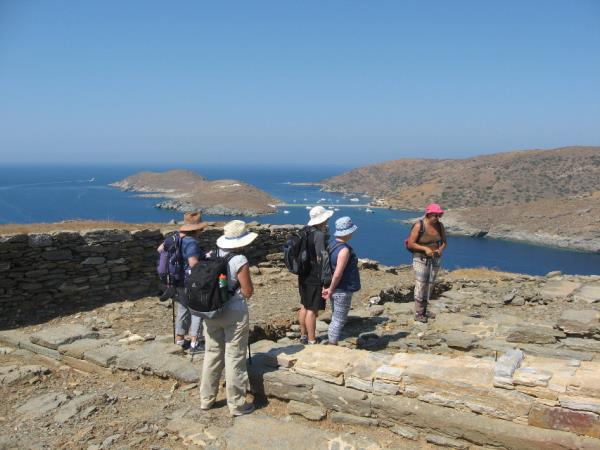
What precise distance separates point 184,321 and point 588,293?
9.29m

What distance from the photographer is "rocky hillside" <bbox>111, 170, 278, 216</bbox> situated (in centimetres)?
10744

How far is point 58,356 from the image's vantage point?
279 inches

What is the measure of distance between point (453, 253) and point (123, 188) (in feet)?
448

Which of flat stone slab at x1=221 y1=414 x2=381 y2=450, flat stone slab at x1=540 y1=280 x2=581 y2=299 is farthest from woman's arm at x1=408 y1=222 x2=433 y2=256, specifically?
flat stone slab at x1=540 y1=280 x2=581 y2=299

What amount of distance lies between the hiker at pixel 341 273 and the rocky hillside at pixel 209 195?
86964 millimetres

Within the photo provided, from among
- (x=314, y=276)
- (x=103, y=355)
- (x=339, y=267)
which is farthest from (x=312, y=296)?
(x=103, y=355)

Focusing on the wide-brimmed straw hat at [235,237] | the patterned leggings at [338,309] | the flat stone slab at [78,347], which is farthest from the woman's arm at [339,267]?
the flat stone slab at [78,347]

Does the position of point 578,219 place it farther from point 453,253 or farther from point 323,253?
point 323,253

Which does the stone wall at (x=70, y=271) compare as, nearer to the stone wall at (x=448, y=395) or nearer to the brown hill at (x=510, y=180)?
the stone wall at (x=448, y=395)

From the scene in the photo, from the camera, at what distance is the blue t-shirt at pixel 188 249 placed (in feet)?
22.5

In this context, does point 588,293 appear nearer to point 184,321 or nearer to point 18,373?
point 184,321

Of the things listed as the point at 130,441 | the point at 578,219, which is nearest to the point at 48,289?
the point at 130,441

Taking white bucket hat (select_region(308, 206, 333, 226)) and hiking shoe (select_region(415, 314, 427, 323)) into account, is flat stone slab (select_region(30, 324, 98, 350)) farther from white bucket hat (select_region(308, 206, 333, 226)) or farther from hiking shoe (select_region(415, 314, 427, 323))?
hiking shoe (select_region(415, 314, 427, 323))

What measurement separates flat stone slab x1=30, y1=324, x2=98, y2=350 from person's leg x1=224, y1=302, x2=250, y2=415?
346 centimetres
